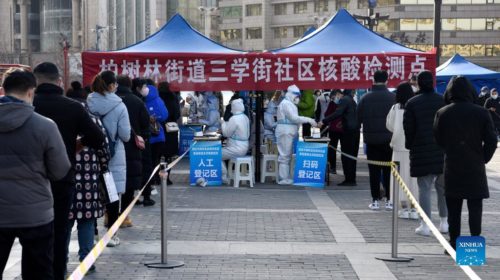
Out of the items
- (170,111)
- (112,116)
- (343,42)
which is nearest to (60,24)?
(343,42)

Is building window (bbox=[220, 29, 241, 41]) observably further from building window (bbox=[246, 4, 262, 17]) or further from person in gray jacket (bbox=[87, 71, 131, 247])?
person in gray jacket (bbox=[87, 71, 131, 247])

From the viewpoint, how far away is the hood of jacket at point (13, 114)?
502 cm

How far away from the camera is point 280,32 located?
103375mm

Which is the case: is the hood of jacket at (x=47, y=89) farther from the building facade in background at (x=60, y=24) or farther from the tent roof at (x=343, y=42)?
the building facade in background at (x=60, y=24)

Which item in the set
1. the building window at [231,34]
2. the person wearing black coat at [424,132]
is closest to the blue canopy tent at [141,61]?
the person wearing black coat at [424,132]

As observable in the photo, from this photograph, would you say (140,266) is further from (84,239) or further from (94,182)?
(94,182)

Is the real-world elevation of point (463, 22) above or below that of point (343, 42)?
above

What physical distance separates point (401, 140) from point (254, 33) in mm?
96065

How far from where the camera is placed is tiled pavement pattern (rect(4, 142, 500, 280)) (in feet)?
25.4

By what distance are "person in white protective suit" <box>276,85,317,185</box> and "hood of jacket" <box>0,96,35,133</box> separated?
9771 millimetres

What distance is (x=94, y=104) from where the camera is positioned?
856 centimetres

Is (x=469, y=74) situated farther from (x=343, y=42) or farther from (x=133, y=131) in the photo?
(x=133, y=131)

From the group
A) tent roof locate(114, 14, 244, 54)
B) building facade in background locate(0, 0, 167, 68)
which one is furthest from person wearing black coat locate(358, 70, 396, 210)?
building facade in background locate(0, 0, 167, 68)

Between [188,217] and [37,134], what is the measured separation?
6111 millimetres
